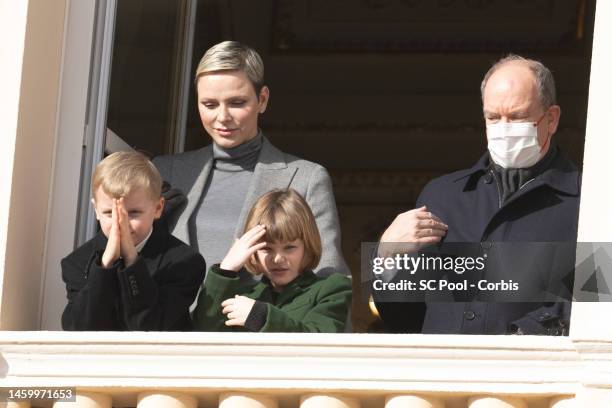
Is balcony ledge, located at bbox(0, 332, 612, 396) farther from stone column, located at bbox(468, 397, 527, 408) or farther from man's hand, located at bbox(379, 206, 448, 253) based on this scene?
man's hand, located at bbox(379, 206, 448, 253)

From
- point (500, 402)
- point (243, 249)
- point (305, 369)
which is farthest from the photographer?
point (243, 249)

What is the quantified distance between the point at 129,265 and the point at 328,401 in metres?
0.77

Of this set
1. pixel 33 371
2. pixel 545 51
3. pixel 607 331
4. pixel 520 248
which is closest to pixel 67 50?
pixel 33 371

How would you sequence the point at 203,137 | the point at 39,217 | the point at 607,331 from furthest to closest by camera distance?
the point at 203,137
the point at 39,217
the point at 607,331

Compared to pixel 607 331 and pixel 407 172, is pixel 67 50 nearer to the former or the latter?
pixel 607 331

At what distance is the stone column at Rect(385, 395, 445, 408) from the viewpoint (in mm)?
6004

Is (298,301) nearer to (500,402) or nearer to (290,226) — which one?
(290,226)

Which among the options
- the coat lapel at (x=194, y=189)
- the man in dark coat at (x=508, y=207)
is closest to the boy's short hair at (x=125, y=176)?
the coat lapel at (x=194, y=189)

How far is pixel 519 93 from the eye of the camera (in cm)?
645

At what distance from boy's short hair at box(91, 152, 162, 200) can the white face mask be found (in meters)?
1.09

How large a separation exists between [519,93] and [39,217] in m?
1.68

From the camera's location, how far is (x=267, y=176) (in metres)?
6.84

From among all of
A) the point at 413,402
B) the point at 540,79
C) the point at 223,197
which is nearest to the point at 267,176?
the point at 223,197

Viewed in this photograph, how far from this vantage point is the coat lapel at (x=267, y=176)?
6.79 meters
